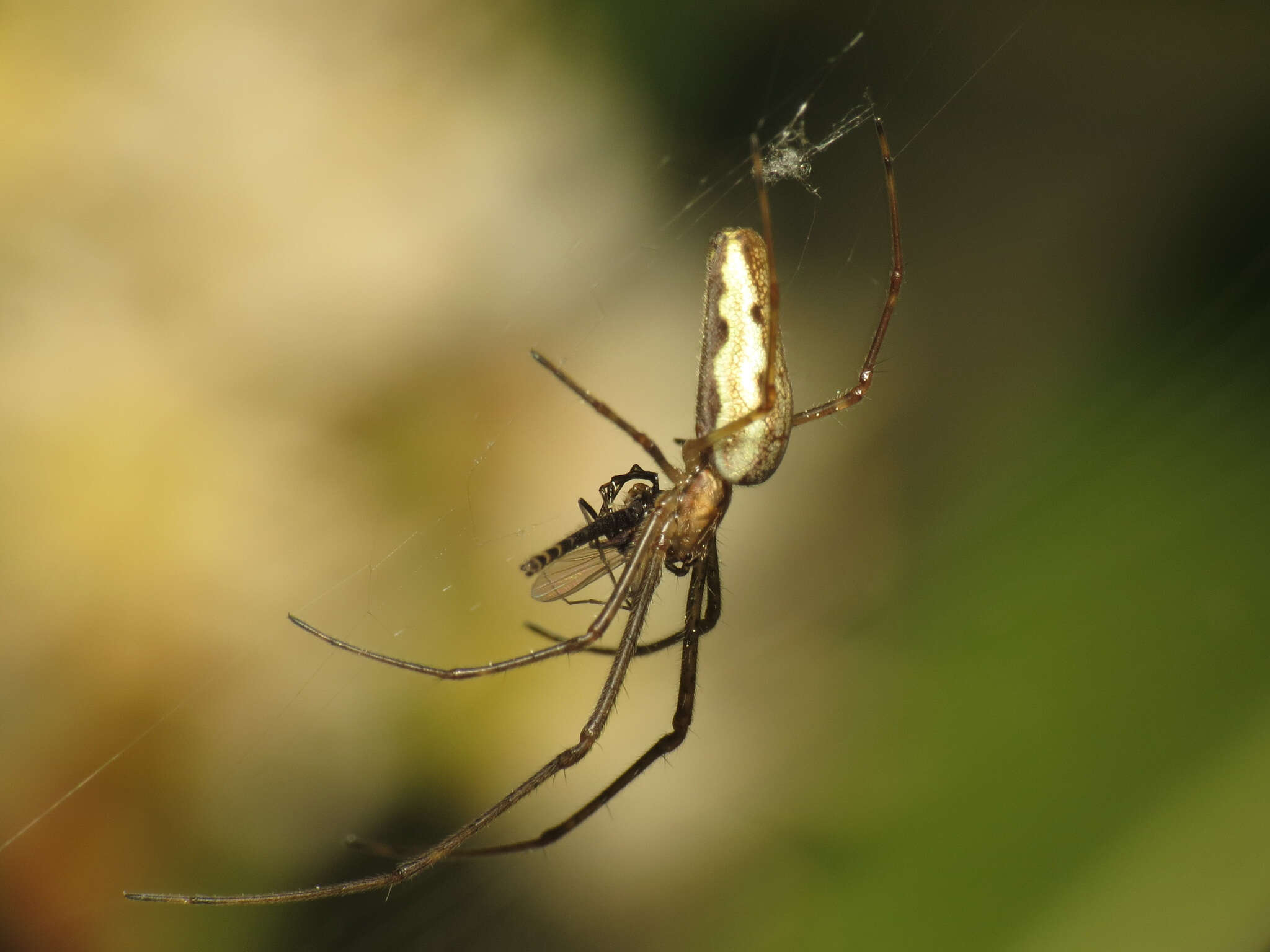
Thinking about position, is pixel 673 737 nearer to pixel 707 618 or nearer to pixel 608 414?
pixel 707 618

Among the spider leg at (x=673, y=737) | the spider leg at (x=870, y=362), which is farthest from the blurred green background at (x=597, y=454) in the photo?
the spider leg at (x=870, y=362)

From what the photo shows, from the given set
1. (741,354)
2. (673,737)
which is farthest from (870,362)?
(673,737)

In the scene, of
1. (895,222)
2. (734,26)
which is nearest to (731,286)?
(895,222)

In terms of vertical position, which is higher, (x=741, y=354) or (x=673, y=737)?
(x=741, y=354)

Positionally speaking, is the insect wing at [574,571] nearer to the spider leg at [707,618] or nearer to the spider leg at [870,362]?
the spider leg at [707,618]

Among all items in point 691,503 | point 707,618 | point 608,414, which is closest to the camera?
point 608,414

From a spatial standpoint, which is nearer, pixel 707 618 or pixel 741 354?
pixel 741 354

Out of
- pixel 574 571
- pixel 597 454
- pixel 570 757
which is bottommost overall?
pixel 570 757
